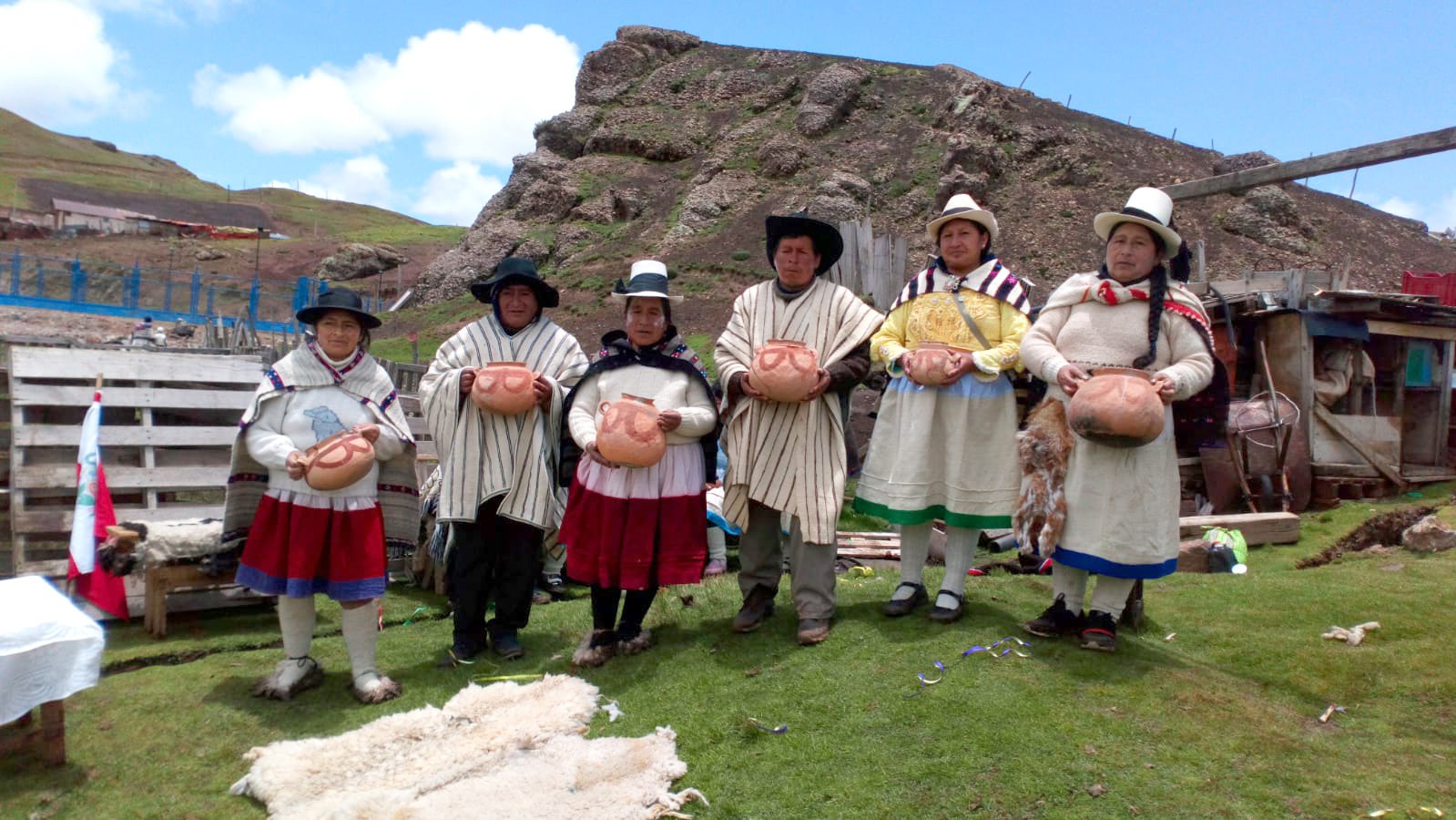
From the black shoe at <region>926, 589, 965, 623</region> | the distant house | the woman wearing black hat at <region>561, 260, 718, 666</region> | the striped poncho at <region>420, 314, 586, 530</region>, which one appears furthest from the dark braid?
the distant house

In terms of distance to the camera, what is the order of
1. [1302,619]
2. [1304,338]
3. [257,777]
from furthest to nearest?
[1304,338] → [1302,619] → [257,777]

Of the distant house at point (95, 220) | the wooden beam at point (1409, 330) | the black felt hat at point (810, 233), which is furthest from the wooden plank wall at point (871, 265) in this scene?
the distant house at point (95, 220)

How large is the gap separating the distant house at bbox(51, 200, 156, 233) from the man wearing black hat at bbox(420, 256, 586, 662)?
55791 millimetres

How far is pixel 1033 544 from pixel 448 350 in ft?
9.87

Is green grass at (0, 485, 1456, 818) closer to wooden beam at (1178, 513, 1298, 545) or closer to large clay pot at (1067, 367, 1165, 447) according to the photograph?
large clay pot at (1067, 367, 1165, 447)

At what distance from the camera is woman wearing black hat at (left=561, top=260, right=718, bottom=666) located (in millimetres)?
4336

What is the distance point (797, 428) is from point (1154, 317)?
1.61 meters

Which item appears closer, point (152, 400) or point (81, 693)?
point (81, 693)

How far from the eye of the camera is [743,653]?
4.40 meters

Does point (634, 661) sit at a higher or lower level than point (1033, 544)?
lower

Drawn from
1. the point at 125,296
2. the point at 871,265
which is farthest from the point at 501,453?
the point at 125,296

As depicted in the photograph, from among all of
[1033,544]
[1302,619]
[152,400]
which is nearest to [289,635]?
[152,400]

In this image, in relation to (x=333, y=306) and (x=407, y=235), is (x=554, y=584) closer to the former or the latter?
(x=333, y=306)

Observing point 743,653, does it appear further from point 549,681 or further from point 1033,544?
point 1033,544
